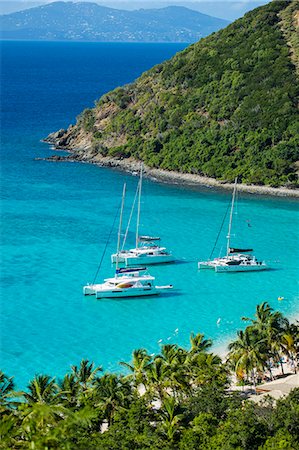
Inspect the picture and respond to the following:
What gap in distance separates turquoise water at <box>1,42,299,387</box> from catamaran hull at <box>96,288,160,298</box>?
0.52 meters

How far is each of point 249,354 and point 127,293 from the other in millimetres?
15664

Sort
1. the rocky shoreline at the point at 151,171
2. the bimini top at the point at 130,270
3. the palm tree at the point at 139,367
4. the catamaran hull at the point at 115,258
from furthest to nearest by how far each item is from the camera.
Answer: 1. the rocky shoreline at the point at 151,171
2. the catamaran hull at the point at 115,258
3. the bimini top at the point at 130,270
4. the palm tree at the point at 139,367

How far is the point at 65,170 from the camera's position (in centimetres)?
8619

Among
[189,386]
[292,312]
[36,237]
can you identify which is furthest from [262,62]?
[189,386]

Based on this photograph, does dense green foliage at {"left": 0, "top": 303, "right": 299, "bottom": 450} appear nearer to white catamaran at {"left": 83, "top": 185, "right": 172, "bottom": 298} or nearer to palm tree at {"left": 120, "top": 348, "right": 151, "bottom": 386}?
palm tree at {"left": 120, "top": 348, "right": 151, "bottom": 386}

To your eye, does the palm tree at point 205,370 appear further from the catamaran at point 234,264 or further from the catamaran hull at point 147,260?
the catamaran hull at point 147,260

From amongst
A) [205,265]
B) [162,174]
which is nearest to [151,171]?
[162,174]

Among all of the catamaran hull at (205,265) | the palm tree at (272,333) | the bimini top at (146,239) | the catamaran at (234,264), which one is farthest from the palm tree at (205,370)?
the bimini top at (146,239)

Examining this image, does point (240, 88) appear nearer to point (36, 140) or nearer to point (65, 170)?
point (65, 170)

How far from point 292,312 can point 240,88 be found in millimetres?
51257

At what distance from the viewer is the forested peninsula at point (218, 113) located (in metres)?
82.7

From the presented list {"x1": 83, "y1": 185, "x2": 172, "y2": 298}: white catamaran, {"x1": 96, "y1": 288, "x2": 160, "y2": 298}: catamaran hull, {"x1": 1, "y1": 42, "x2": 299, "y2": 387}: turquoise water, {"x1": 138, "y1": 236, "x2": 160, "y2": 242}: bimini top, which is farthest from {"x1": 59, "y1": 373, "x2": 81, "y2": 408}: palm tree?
{"x1": 138, "y1": 236, "x2": 160, "y2": 242}: bimini top

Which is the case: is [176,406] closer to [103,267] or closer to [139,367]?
[139,367]

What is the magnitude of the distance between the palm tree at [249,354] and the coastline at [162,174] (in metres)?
42.0
